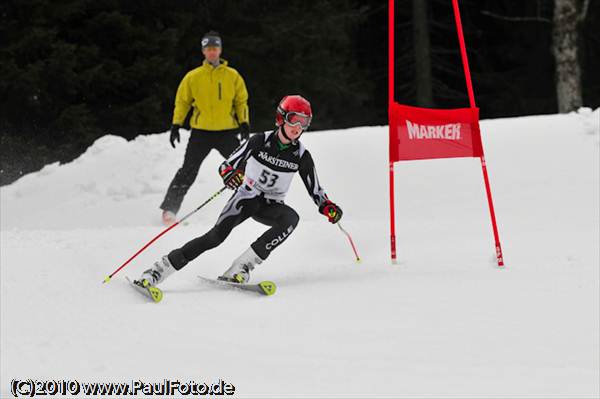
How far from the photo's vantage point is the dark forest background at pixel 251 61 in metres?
13.6

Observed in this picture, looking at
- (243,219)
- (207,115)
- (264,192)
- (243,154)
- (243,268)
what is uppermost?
(207,115)

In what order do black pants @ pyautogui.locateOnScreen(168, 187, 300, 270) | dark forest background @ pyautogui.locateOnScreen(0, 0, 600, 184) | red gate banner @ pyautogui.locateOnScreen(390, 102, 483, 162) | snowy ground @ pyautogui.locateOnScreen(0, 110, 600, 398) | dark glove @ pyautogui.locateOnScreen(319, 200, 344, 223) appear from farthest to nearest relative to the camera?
dark forest background @ pyautogui.locateOnScreen(0, 0, 600, 184), red gate banner @ pyautogui.locateOnScreen(390, 102, 483, 162), dark glove @ pyautogui.locateOnScreen(319, 200, 344, 223), black pants @ pyautogui.locateOnScreen(168, 187, 300, 270), snowy ground @ pyautogui.locateOnScreen(0, 110, 600, 398)

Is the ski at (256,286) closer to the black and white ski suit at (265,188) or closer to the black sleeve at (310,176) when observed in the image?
the black and white ski suit at (265,188)

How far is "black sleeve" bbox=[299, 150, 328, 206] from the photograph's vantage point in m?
5.68

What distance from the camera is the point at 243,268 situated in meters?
5.49

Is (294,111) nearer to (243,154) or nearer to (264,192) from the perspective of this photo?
(243,154)

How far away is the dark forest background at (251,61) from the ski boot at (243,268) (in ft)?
17.4

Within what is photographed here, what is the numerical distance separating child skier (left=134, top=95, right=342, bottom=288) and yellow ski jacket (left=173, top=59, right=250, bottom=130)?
7.91ft

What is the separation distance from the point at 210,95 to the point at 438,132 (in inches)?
110

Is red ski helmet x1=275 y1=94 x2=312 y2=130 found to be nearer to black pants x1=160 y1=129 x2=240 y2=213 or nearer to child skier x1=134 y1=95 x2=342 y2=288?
child skier x1=134 y1=95 x2=342 y2=288

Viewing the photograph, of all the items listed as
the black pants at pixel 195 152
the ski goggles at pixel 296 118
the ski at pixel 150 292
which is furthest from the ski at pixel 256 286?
the black pants at pixel 195 152

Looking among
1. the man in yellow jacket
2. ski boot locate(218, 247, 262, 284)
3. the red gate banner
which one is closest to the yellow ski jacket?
the man in yellow jacket

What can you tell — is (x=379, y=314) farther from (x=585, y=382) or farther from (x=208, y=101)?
(x=208, y=101)

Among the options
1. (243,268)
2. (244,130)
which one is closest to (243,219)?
(243,268)
